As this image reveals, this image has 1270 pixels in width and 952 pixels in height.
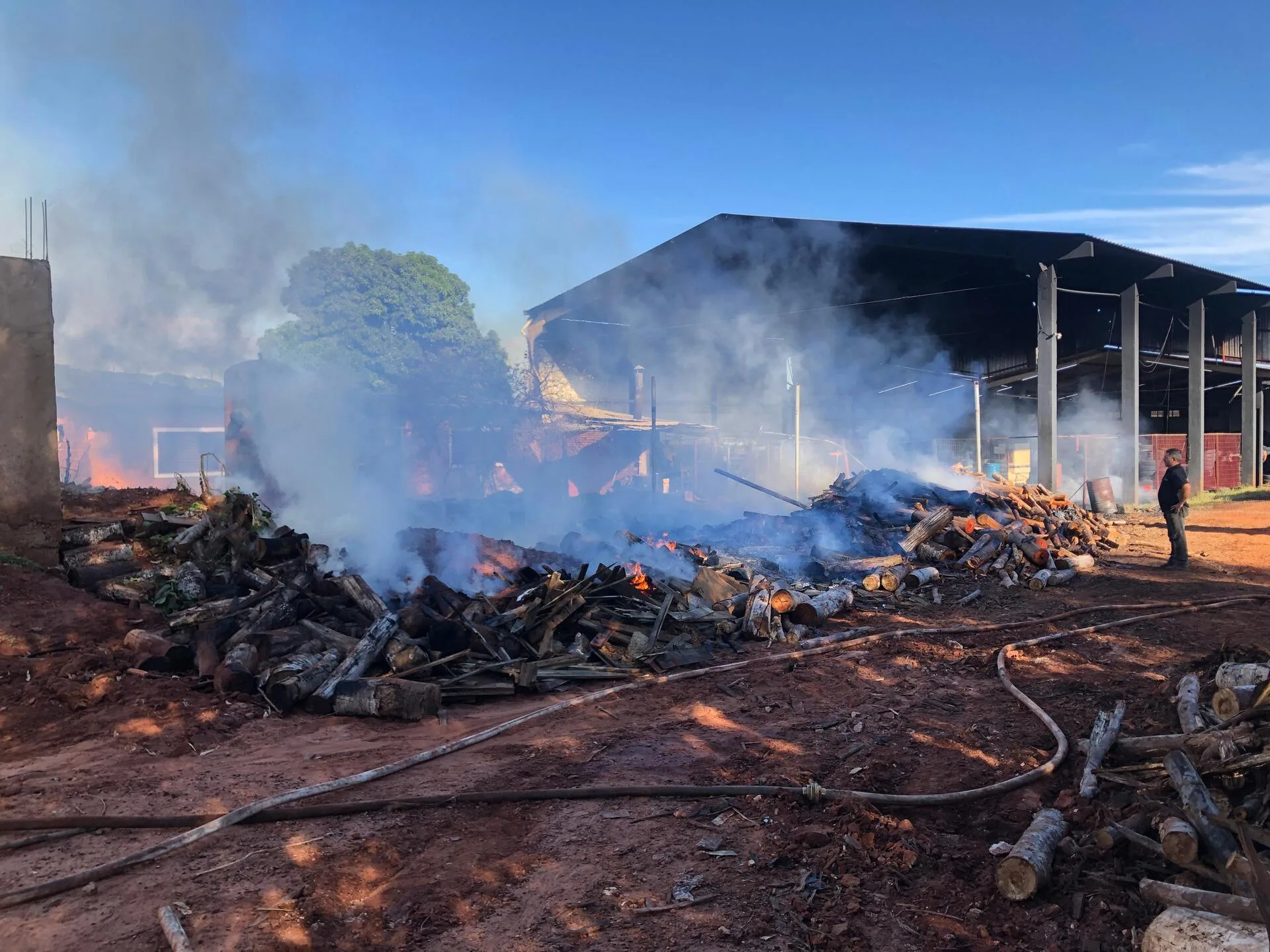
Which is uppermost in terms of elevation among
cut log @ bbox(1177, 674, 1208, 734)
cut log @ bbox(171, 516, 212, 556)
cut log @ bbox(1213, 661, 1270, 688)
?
cut log @ bbox(171, 516, 212, 556)

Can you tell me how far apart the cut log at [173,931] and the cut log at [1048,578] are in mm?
11372

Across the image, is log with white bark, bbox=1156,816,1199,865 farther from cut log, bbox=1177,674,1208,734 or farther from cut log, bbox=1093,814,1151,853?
cut log, bbox=1177,674,1208,734

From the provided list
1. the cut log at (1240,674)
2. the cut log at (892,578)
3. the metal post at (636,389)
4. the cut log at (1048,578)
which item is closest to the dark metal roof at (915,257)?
the metal post at (636,389)

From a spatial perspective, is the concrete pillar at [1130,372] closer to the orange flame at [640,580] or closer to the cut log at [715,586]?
the cut log at [715,586]

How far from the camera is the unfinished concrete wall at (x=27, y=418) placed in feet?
26.9

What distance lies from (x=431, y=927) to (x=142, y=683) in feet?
14.7

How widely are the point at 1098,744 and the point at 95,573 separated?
951 centimetres

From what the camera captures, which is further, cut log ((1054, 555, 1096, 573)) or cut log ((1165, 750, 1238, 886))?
cut log ((1054, 555, 1096, 573))

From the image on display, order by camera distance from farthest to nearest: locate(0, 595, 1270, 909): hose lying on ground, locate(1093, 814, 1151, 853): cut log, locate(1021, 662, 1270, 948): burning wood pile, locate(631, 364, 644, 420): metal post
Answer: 1. locate(631, 364, 644, 420): metal post
2. locate(0, 595, 1270, 909): hose lying on ground
3. locate(1093, 814, 1151, 853): cut log
4. locate(1021, 662, 1270, 948): burning wood pile

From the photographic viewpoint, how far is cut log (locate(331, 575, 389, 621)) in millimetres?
7852

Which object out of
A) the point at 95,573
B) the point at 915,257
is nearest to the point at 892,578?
the point at 95,573

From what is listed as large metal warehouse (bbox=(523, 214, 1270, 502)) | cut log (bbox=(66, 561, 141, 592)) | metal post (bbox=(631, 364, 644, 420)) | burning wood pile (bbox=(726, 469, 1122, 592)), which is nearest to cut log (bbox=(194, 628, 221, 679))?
cut log (bbox=(66, 561, 141, 592))

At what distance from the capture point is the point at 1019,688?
6422 millimetres

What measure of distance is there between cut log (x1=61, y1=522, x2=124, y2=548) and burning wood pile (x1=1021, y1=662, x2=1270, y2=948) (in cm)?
968
